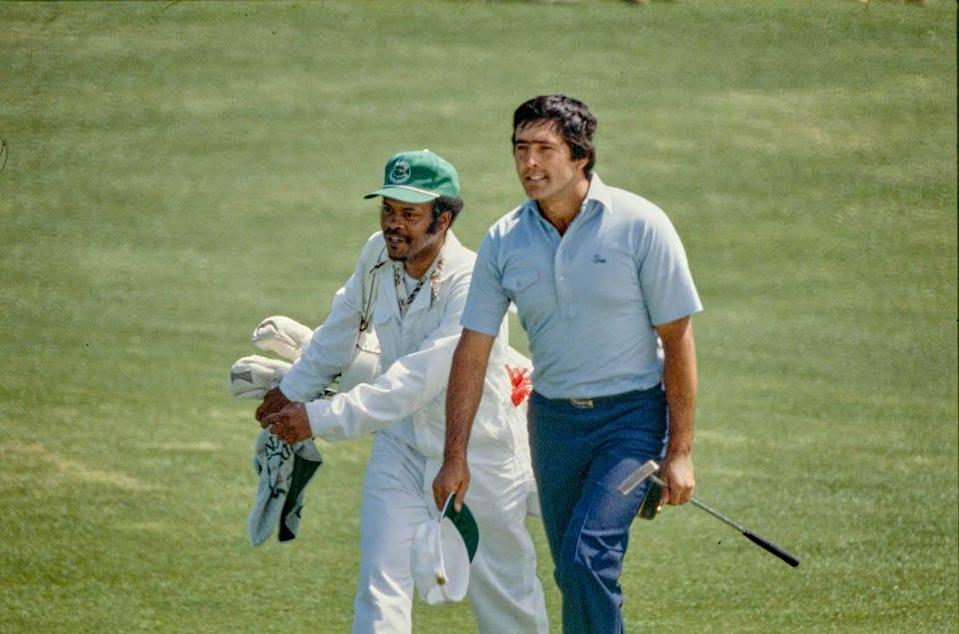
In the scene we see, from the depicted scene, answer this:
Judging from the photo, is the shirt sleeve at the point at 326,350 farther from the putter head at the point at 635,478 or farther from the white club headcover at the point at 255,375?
the putter head at the point at 635,478

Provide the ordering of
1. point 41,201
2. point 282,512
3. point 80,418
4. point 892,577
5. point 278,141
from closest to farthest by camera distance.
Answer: point 282,512 < point 892,577 < point 80,418 < point 41,201 < point 278,141

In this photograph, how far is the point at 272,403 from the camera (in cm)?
683

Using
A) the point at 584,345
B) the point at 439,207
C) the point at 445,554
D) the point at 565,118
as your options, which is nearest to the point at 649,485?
the point at 584,345

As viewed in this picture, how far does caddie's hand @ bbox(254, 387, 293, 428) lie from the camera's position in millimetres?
6773

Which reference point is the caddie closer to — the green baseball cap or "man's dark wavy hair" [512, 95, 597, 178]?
the green baseball cap

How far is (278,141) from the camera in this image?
64.4 feet

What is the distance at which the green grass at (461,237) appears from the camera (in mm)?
8953

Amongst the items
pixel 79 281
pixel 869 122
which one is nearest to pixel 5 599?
pixel 79 281

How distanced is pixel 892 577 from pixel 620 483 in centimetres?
343

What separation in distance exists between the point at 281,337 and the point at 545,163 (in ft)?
5.72

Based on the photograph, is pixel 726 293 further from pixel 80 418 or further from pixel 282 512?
pixel 282 512

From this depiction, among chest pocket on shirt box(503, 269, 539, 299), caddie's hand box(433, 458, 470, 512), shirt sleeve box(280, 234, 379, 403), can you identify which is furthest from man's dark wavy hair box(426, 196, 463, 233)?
caddie's hand box(433, 458, 470, 512)

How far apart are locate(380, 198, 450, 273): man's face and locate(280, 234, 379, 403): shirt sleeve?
0.90 feet

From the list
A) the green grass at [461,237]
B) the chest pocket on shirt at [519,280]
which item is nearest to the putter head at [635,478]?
the chest pocket on shirt at [519,280]
